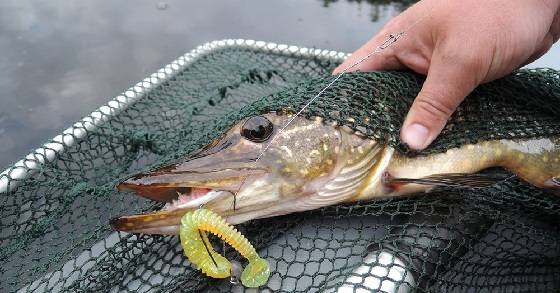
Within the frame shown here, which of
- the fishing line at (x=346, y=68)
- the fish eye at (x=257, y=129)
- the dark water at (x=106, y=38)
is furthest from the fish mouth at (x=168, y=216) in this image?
the dark water at (x=106, y=38)

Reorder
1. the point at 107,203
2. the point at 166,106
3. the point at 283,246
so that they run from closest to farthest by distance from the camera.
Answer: the point at 283,246 → the point at 107,203 → the point at 166,106

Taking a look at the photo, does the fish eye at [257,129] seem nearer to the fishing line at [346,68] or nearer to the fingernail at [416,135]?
the fishing line at [346,68]

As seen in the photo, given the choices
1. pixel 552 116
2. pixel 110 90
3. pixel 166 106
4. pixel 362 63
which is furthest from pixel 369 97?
pixel 110 90

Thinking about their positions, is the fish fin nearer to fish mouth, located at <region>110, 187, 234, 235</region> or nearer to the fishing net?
the fishing net

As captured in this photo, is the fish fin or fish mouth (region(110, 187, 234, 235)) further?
the fish fin

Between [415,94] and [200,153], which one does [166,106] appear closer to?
[200,153]

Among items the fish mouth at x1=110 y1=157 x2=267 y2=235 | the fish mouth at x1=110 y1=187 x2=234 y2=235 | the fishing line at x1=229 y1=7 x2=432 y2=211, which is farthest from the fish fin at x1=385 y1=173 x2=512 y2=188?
the fish mouth at x1=110 y1=187 x2=234 y2=235

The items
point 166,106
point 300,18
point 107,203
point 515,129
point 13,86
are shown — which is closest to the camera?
point 515,129
